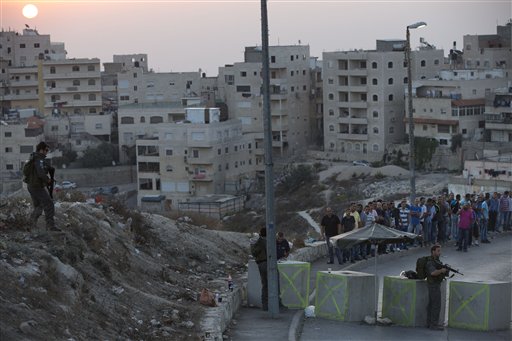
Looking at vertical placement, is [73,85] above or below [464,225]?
above

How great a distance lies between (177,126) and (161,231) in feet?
209

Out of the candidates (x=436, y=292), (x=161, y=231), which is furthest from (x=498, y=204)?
(x=436, y=292)

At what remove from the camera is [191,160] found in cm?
8544

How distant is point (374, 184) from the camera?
7781 cm

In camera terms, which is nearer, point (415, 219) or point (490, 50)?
point (415, 219)

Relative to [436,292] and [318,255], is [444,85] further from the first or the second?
[436,292]

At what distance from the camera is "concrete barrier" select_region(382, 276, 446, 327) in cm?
1731

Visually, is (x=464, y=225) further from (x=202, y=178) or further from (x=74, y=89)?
(x=74, y=89)

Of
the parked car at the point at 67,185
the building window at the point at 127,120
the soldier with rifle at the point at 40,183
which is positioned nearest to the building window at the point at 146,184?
the parked car at the point at 67,185

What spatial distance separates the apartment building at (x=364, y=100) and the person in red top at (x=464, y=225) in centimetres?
6399

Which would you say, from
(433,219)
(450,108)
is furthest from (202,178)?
(433,219)

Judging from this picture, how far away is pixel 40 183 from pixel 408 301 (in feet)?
16.1

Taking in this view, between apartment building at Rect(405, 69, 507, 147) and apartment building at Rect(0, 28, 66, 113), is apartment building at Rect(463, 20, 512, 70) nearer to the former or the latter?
apartment building at Rect(405, 69, 507, 147)

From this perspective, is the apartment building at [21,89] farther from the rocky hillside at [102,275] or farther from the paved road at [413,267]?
the rocky hillside at [102,275]
